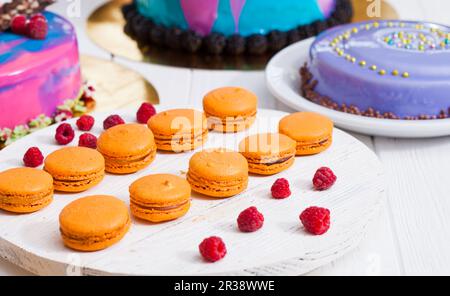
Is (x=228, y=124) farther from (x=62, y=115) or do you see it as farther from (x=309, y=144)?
(x=62, y=115)

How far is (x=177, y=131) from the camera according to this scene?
1687mm

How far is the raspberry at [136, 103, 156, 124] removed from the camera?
1.80 meters

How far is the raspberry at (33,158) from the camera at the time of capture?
1602 millimetres

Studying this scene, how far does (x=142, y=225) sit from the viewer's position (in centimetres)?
143

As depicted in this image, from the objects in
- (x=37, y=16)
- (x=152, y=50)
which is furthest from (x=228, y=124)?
(x=152, y=50)

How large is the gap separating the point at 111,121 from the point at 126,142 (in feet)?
0.62

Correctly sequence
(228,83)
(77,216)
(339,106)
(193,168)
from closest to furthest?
(77,216), (193,168), (339,106), (228,83)

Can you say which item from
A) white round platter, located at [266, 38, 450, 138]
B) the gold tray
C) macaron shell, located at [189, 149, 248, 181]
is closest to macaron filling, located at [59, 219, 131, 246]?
Answer: macaron shell, located at [189, 149, 248, 181]

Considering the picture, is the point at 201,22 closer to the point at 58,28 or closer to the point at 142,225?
the point at 58,28

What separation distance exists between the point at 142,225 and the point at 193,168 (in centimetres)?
17

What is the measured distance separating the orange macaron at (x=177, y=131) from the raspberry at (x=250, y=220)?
33 centimetres

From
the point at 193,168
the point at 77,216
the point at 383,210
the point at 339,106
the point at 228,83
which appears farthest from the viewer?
the point at 228,83

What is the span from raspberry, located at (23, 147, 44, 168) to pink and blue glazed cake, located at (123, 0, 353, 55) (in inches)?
34.6

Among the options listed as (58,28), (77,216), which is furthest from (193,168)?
(58,28)
